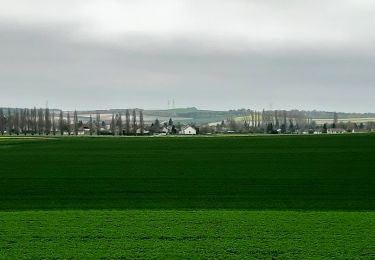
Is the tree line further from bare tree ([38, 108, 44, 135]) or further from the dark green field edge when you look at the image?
the dark green field edge

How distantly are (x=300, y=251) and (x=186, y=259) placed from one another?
2.82m

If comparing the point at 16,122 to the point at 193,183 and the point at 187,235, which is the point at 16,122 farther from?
the point at 187,235

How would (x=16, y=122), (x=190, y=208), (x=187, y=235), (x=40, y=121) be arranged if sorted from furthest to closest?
(x=40, y=121) → (x=16, y=122) → (x=190, y=208) → (x=187, y=235)

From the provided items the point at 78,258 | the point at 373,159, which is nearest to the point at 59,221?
the point at 78,258

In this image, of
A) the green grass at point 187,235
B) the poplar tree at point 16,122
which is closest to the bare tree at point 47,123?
the poplar tree at point 16,122

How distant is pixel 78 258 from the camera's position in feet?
39.3

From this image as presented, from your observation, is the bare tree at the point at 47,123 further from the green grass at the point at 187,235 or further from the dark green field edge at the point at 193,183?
the green grass at the point at 187,235

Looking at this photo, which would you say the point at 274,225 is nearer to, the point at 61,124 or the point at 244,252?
the point at 244,252

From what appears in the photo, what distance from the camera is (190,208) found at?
22031 millimetres

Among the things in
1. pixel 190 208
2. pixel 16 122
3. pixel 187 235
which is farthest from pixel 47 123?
pixel 187 235

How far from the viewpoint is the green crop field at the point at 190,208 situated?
1312 cm

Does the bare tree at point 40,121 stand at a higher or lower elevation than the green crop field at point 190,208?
higher

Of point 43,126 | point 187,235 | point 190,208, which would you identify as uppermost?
point 43,126

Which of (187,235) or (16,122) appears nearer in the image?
(187,235)
